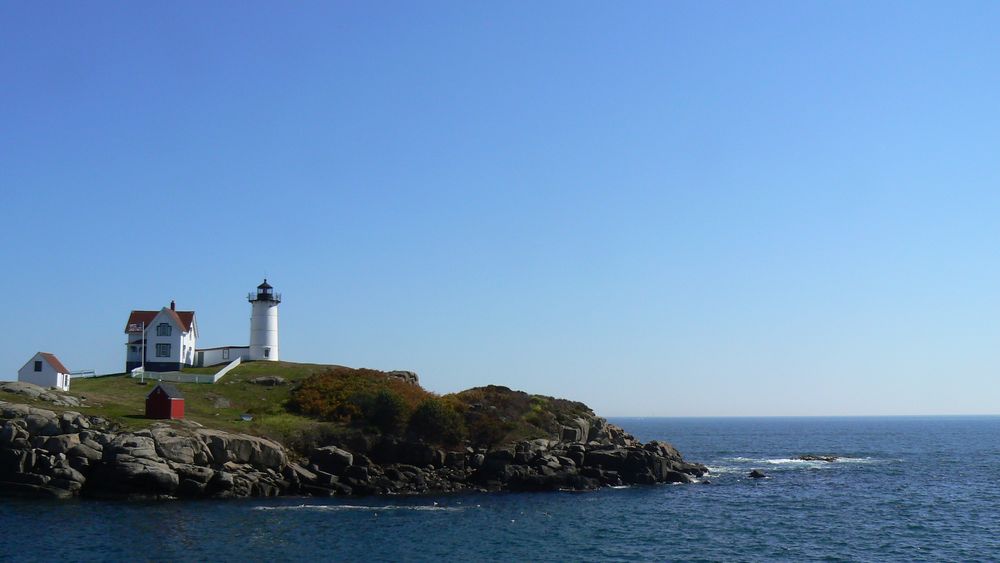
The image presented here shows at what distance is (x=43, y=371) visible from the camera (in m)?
70.5

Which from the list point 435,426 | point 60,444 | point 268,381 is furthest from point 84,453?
point 268,381

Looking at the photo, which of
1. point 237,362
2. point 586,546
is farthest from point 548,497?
point 237,362

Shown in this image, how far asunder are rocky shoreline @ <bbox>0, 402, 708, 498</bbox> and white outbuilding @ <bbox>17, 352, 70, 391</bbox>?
43.7 feet

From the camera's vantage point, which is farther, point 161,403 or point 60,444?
point 161,403

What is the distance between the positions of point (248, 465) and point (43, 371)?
26.0 meters

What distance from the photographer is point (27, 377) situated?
70812mm

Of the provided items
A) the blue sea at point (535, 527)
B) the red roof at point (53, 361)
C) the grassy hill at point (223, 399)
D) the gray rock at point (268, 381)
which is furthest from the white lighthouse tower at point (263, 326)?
the blue sea at point (535, 527)

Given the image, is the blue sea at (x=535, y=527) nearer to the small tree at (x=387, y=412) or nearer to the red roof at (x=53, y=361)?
the small tree at (x=387, y=412)

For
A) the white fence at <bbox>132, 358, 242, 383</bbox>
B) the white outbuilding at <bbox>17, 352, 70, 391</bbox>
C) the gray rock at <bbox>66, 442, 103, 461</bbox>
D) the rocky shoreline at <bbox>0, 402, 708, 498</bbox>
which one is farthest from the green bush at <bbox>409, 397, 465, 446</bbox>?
the white outbuilding at <bbox>17, 352, 70, 391</bbox>

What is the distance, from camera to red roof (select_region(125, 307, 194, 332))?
288 ft

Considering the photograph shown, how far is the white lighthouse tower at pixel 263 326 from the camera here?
94188mm

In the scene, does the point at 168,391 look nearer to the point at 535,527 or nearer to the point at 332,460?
the point at 332,460

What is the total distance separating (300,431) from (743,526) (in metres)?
31.8

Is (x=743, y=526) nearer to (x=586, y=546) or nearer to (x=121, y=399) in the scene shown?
(x=586, y=546)
